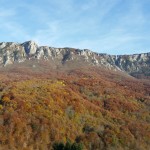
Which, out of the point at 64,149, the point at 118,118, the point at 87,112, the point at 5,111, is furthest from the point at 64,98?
the point at 64,149

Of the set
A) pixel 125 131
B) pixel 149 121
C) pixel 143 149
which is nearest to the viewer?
pixel 143 149

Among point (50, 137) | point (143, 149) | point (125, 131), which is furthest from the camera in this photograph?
point (125, 131)

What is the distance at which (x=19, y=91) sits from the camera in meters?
165

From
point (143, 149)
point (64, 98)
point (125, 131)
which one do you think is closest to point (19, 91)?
point (64, 98)

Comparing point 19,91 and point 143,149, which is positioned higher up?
point 19,91

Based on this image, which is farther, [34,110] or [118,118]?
[118,118]

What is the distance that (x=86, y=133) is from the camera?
5389 inches

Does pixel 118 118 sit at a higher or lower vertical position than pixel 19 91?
lower

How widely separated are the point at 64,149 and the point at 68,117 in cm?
7172

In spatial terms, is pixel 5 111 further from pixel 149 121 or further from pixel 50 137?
pixel 149 121

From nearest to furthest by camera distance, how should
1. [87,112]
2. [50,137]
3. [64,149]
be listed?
[64,149]
[50,137]
[87,112]

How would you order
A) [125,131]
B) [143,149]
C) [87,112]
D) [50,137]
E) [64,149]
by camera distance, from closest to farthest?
1. [64,149]
2. [50,137]
3. [143,149]
4. [125,131]
5. [87,112]

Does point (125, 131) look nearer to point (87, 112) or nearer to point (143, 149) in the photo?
point (143, 149)

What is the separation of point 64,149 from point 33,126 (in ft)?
178
